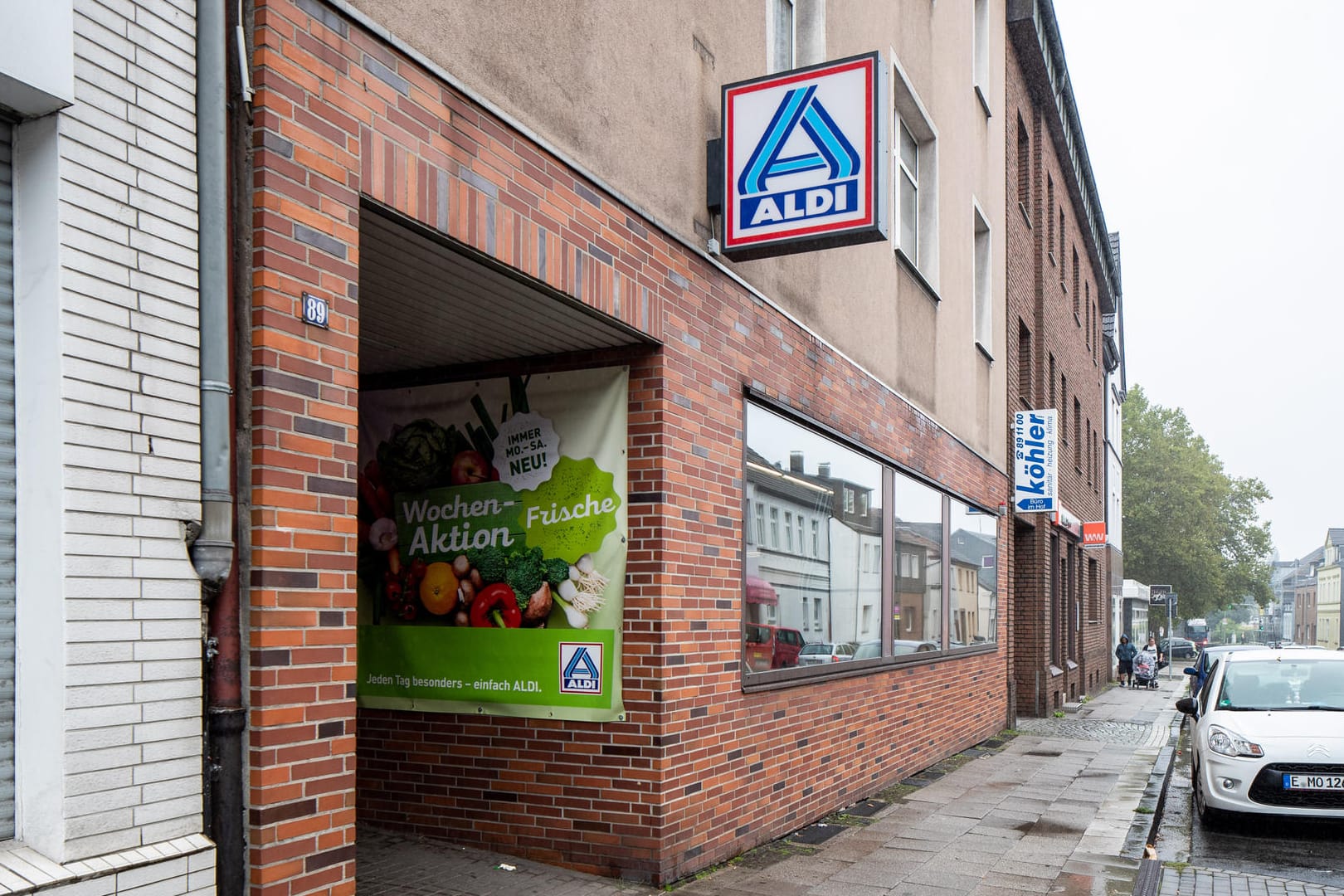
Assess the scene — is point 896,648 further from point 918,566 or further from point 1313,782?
point 1313,782

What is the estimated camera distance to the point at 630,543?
6.85 m

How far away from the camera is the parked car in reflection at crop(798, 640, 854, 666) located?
9102 mm

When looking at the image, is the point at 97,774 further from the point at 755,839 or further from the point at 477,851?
the point at 755,839

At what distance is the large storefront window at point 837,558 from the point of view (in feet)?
27.4

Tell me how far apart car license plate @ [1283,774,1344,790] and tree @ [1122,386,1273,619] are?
60.8m

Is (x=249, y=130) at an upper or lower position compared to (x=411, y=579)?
upper

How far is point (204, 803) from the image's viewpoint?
3.77m

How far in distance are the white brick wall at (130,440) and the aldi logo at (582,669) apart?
10.6ft

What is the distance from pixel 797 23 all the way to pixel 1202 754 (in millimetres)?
7020

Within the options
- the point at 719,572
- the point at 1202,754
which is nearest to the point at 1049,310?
the point at 1202,754

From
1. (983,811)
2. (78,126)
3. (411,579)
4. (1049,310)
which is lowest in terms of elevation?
(983,811)

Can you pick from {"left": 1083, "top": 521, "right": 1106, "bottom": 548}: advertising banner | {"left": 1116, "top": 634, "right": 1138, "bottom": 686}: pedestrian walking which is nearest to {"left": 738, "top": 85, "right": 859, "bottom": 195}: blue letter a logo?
{"left": 1083, "top": 521, "right": 1106, "bottom": 548}: advertising banner

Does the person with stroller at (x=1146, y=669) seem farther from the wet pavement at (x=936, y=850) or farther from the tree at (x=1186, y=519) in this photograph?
the tree at (x=1186, y=519)

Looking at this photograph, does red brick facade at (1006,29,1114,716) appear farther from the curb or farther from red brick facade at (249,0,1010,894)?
red brick facade at (249,0,1010,894)
